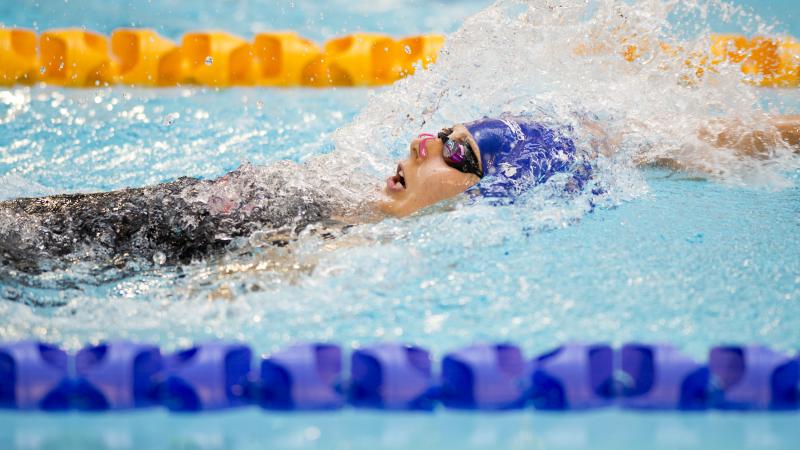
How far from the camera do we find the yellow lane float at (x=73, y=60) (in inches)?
159

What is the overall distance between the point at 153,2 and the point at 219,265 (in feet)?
12.1

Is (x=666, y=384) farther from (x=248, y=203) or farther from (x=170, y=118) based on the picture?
(x=170, y=118)

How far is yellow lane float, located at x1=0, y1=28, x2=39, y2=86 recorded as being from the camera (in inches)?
156

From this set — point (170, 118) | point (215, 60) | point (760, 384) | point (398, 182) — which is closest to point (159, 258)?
point (398, 182)

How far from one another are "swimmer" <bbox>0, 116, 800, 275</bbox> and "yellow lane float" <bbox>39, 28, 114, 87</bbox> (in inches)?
84.6

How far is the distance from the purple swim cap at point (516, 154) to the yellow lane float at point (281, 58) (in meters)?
2.34

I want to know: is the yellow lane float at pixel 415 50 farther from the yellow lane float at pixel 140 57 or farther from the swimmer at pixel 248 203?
the swimmer at pixel 248 203

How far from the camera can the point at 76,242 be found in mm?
1936

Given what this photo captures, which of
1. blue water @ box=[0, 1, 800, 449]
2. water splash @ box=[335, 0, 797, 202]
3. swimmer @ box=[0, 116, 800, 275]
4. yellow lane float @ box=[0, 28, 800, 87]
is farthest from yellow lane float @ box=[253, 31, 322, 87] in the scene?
swimmer @ box=[0, 116, 800, 275]

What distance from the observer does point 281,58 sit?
14.3 feet

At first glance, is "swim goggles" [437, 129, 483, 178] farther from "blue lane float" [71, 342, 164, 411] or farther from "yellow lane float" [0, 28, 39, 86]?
"yellow lane float" [0, 28, 39, 86]

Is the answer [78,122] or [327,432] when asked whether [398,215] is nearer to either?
[327,432]

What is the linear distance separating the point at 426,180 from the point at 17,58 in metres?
2.88

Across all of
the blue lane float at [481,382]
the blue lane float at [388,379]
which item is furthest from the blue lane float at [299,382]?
the blue lane float at [481,382]
